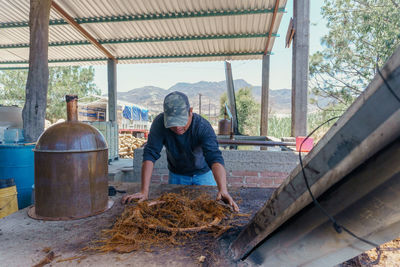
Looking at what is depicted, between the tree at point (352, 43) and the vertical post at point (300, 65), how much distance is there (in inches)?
334

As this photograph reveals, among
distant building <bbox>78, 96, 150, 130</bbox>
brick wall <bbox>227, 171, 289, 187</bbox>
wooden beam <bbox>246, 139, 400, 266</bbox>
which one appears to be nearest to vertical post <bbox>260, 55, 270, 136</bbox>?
brick wall <bbox>227, 171, 289, 187</bbox>

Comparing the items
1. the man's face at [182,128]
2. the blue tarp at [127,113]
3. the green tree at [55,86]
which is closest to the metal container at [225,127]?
the man's face at [182,128]

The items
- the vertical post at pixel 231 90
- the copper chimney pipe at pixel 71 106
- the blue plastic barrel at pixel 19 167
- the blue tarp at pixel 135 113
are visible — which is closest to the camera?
the copper chimney pipe at pixel 71 106

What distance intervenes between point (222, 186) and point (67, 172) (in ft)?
4.55

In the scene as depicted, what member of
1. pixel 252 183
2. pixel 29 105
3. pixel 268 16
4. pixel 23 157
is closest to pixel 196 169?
pixel 252 183

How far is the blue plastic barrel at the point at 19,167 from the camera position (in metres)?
3.79

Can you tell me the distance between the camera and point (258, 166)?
175 inches

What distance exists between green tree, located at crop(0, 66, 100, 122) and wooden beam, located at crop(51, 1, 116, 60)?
52.3 ft

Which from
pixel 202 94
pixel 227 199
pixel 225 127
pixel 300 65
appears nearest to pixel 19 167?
pixel 227 199

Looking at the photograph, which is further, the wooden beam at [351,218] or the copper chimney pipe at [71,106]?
the copper chimney pipe at [71,106]

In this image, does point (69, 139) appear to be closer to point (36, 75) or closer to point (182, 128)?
point (182, 128)

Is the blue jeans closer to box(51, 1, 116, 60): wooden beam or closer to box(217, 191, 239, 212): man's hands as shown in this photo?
box(217, 191, 239, 212): man's hands

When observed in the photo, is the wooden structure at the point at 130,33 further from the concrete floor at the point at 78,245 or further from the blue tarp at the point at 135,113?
the blue tarp at the point at 135,113

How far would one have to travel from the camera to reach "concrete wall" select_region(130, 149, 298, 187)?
440 cm
